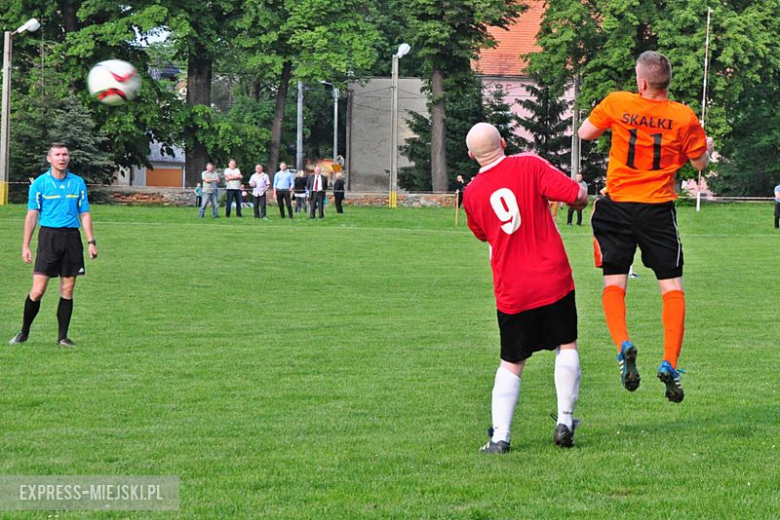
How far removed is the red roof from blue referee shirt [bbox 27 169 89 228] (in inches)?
2719

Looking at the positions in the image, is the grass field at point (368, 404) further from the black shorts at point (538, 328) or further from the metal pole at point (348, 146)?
the metal pole at point (348, 146)

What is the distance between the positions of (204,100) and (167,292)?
4302 centimetres

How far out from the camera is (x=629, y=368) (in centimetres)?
758

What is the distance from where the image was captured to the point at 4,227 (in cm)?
3381

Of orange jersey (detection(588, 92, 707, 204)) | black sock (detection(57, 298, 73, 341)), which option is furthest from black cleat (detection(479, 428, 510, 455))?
black sock (detection(57, 298, 73, 341))

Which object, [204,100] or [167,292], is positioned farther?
[204,100]

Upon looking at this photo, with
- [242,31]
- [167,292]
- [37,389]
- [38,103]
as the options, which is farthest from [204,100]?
[37,389]

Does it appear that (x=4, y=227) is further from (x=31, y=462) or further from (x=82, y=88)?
(x=31, y=462)

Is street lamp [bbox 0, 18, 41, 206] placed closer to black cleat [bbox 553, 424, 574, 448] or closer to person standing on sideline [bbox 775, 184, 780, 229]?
person standing on sideline [bbox 775, 184, 780, 229]

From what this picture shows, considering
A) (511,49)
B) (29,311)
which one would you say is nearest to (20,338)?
(29,311)

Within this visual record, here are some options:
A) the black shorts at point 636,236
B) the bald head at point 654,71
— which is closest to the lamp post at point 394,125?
the black shorts at point 636,236

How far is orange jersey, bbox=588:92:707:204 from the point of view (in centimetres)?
796

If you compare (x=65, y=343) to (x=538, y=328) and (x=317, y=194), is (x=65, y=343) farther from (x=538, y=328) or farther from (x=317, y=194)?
(x=317, y=194)

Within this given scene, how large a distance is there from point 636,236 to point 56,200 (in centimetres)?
644
